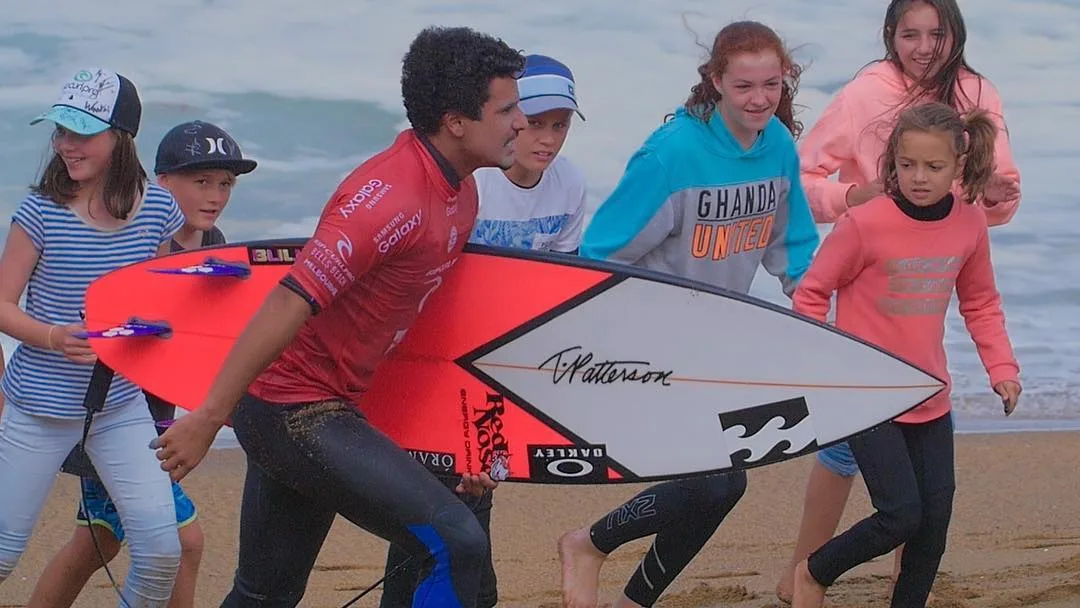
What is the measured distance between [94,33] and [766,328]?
1249cm

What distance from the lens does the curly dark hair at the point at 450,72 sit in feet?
11.6

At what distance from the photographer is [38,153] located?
12.5m

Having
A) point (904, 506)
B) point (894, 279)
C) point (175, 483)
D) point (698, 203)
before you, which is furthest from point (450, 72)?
point (904, 506)

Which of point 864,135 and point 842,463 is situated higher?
point 864,135

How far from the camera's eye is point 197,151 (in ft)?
15.7

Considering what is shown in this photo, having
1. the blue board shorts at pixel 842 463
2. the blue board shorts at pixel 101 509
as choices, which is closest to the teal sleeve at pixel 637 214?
the blue board shorts at pixel 842 463

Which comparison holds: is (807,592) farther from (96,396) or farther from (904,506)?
(96,396)

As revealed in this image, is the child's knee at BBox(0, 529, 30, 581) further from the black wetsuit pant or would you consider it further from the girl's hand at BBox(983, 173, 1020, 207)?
the girl's hand at BBox(983, 173, 1020, 207)

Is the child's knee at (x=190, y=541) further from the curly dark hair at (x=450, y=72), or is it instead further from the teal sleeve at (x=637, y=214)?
the curly dark hair at (x=450, y=72)

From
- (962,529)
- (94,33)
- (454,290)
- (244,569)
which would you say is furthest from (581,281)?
(94,33)

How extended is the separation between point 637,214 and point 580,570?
3.58 feet

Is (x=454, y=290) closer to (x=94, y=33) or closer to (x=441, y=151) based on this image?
(x=441, y=151)

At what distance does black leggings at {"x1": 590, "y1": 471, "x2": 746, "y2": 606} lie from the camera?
172 inches
